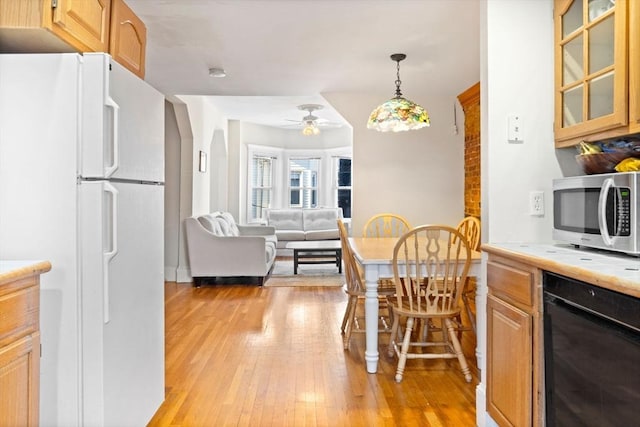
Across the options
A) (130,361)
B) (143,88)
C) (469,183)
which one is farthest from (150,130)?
(469,183)

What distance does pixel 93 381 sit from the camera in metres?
1.69

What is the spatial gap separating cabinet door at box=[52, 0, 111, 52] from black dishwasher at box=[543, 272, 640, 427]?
1.95 meters

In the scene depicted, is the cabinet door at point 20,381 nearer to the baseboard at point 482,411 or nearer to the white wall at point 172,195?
the baseboard at point 482,411

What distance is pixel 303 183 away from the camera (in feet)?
29.8

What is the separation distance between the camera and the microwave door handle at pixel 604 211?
155 centimetres

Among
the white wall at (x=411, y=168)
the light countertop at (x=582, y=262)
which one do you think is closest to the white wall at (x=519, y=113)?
the light countertop at (x=582, y=262)

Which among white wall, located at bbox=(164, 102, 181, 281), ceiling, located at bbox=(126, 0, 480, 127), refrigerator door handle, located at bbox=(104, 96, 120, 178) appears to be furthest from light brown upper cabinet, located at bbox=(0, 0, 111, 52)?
white wall, located at bbox=(164, 102, 181, 281)

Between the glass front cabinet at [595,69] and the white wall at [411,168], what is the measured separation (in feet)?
10.5

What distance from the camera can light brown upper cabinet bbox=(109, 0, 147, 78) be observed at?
1967mm

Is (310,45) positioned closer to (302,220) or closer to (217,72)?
(217,72)

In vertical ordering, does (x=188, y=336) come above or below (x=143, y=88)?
below

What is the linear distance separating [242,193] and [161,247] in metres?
5.96

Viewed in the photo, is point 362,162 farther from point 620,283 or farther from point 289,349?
point 620,283

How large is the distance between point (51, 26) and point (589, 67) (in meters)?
2.07
